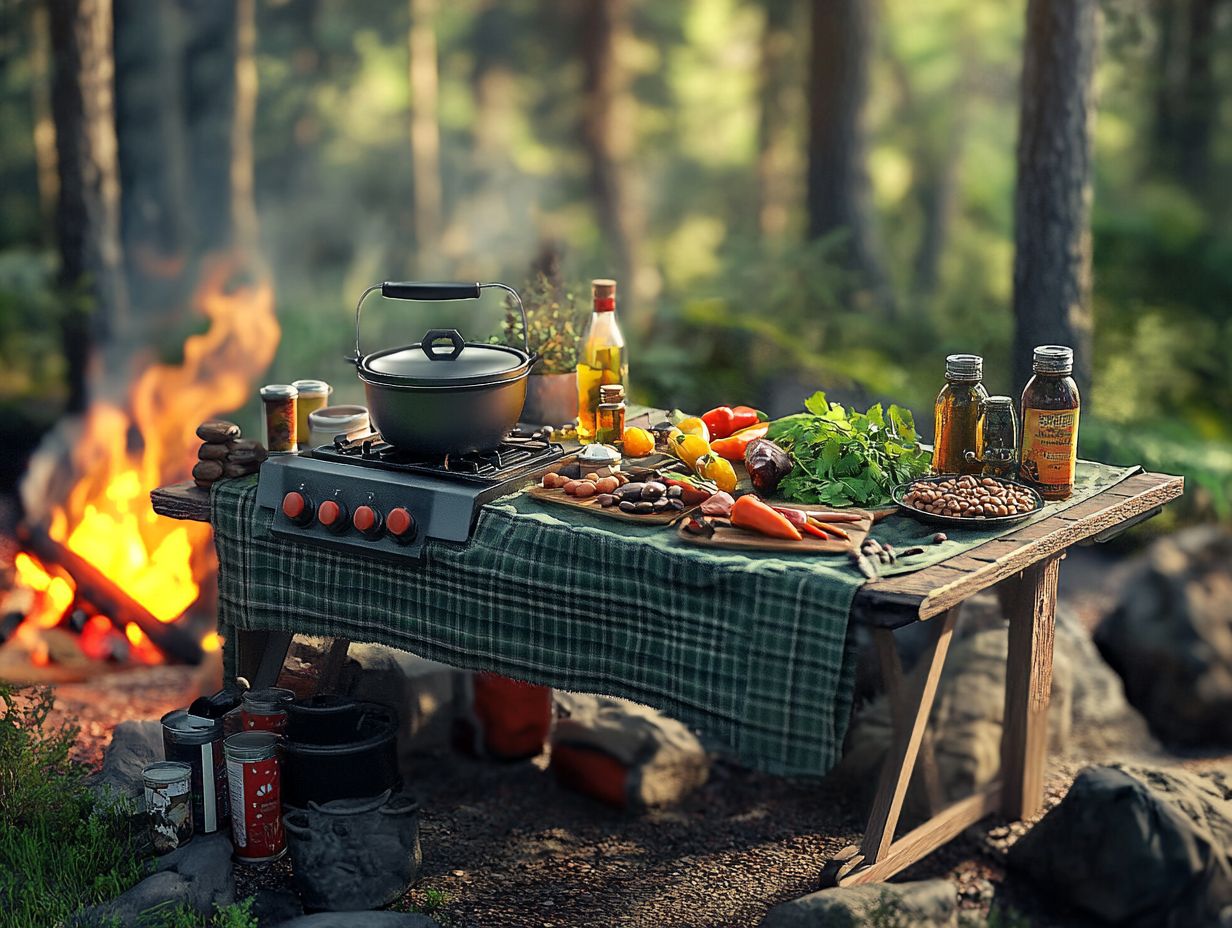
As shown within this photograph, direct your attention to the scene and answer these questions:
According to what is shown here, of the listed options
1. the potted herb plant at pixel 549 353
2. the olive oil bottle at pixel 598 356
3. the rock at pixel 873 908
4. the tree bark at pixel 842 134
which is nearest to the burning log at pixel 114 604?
the potted herb plant at pixel 549 353

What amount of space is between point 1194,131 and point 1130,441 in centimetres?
736

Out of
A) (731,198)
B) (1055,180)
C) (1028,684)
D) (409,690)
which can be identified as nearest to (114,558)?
(409,690)

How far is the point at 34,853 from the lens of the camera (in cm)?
429

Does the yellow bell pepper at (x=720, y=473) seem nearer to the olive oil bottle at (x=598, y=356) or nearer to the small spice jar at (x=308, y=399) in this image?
the olive oil bottle at (x=598, y=356)

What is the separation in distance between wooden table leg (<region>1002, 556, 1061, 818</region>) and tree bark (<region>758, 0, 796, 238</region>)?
12.0 m

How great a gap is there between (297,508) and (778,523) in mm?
1443

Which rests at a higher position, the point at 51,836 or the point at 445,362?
the point at 445,362

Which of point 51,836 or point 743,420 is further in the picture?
point 743,420

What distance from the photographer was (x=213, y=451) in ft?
14.8

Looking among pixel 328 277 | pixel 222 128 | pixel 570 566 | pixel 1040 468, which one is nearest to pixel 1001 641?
pixel 1040 468

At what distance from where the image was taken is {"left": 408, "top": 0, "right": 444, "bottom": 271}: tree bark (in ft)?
65.0

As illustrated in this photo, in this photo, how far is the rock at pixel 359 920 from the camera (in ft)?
13.0

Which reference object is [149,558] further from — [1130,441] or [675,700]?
[1130,441]

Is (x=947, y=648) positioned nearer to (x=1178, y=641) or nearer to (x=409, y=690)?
(x=409, y=690)
